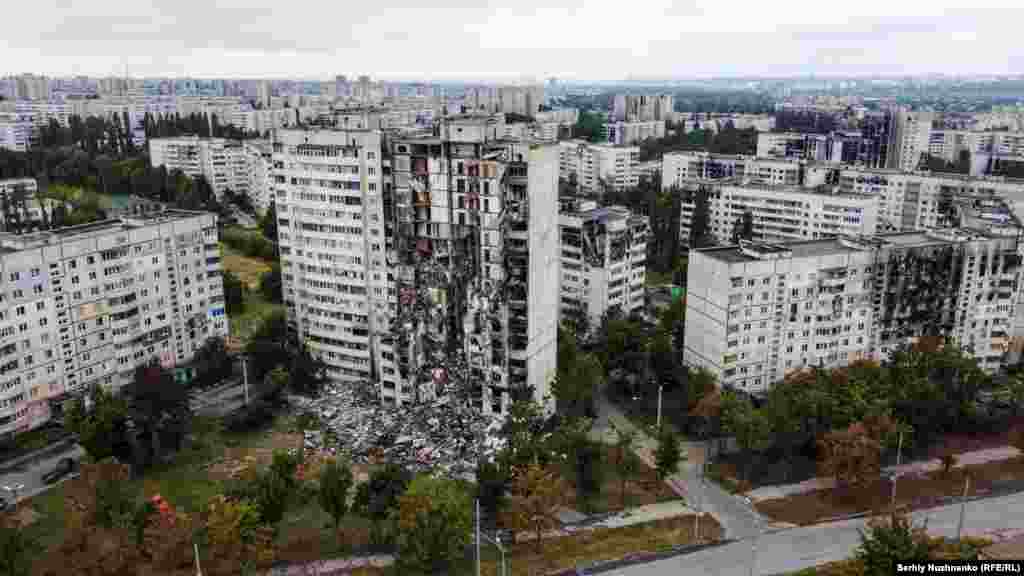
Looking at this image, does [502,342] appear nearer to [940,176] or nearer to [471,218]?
[471,218]

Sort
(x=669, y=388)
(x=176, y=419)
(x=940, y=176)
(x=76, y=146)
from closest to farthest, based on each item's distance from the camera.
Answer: (x=176, y=419) < (x=669, y=388) < (x=940, y=176) < (x=76, y=146)

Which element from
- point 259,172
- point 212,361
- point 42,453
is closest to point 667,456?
point 212,361

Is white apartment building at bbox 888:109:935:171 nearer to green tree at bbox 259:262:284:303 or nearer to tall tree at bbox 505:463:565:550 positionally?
green tree at bbox 259:262:284:303

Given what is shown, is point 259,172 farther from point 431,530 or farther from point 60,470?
point 431,530

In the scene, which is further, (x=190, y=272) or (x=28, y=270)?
(x=190, y=272)

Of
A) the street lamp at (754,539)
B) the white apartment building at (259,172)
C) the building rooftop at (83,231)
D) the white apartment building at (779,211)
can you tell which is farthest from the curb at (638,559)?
the white apartment building at (259,172)

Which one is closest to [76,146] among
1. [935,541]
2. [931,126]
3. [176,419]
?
[176,419]
